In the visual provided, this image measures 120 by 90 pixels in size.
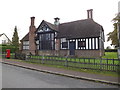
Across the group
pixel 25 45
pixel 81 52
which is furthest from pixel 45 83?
pixel 25 45

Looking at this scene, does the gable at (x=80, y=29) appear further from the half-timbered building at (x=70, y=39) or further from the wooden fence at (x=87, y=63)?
the wooden fence at (x=87, y=63)

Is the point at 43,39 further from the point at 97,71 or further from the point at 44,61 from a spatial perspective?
the point at 97,71

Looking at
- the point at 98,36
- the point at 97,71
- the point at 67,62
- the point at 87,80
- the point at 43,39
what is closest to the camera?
the point at 87,80

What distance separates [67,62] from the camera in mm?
10625

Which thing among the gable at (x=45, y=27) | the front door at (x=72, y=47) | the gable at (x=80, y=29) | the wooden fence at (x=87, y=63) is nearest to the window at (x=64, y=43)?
the gable at (x=80, y=29)

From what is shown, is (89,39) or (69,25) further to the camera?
(69,25)

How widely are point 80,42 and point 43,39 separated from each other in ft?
28.8

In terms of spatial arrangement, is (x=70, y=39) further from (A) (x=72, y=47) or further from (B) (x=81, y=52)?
(B) (x=81, y=52)

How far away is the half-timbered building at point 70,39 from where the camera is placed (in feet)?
63.9

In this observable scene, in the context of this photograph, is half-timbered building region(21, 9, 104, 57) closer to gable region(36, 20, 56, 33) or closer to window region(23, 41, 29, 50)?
gable region(36, 20, 56, 33)

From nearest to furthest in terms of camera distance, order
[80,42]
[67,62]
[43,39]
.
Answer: [67,62]
[80,42]
[43,39]

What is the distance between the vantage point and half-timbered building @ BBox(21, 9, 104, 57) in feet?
63.9

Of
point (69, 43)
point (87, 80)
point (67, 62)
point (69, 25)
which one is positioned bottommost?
point (87, 80)

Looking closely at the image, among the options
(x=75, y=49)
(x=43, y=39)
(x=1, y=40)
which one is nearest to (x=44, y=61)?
(x=75, y=49)
